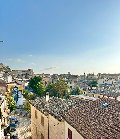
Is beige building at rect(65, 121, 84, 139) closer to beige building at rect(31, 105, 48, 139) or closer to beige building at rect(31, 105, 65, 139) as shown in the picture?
beige building at rect(31, 105, 65, 139)

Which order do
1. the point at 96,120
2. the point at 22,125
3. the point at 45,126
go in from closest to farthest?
the point at 96,120 → the point at 45,126 → the point at 22,125

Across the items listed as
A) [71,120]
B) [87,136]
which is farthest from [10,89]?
[87,136]

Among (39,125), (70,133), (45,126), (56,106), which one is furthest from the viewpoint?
(39,125)

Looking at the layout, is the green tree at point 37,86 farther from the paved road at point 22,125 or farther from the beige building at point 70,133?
the beige building at point 70,133

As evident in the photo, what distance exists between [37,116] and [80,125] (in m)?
17.6

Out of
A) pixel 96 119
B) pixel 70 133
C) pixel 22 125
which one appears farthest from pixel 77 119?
pixel 22 125

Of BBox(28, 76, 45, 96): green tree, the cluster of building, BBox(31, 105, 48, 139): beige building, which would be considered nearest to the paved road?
BBox(31, 105, 48, 139): beige building

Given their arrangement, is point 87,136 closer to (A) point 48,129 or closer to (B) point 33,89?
(A) point 48,129

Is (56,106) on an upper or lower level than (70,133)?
upper

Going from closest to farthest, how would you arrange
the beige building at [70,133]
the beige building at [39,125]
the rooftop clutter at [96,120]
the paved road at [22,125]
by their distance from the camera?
the rooftop clutter at [96,120]
the beige building at [70,133]
the beige building at [39,125]
the paved road at [22,125]

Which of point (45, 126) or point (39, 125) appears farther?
A: point (39, 125)

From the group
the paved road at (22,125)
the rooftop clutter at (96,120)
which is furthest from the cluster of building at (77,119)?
the paved road at (22,125)

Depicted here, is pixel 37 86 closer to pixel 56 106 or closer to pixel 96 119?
pixel 56 106

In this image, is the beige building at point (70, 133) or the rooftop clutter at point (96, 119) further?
the beige building at point (70, 133)
